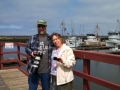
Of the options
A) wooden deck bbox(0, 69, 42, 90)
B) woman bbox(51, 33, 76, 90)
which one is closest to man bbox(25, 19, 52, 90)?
woman bbox(51, 33, 76, 90)

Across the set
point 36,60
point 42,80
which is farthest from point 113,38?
point 36,60

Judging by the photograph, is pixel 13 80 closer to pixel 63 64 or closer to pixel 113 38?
pixel 63 64

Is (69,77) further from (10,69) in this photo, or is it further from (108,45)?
(108,45)

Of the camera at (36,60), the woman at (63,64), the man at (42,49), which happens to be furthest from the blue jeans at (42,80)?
the woman at (63,64)

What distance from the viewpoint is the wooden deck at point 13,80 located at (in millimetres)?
5391

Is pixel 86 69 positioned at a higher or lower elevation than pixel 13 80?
higher

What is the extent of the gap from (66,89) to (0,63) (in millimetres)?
5582

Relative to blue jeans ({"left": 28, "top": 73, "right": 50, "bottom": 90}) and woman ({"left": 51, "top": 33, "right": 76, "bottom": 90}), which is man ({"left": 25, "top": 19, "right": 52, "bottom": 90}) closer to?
blue jeans ({"left": 28, "top": 73, "right": 50, "bottom": 90})

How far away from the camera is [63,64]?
108 inches

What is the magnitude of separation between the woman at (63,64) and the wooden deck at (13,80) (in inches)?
93.4

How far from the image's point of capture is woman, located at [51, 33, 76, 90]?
2734mm

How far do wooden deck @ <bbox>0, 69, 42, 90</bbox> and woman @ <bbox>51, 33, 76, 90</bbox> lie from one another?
237 cm

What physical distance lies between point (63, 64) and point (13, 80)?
3.87 metres

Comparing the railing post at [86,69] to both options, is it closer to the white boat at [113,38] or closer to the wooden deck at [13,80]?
the wooden deck at [13,80]
